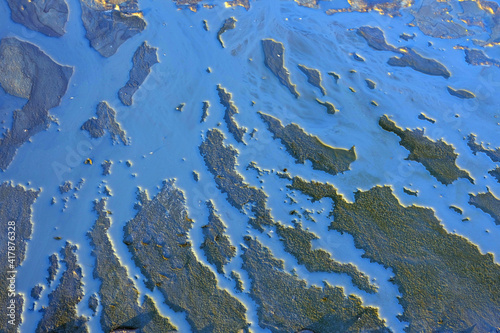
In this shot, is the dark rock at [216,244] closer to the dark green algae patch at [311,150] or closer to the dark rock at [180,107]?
the dark green algae patch at [311,150]

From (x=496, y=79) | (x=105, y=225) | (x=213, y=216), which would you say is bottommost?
(x=105, y=225)

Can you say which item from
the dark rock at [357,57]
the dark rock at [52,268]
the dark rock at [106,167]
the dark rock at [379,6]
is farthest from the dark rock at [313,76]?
the dark rock at [52,268]

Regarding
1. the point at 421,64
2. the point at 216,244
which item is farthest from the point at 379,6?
the point at 216,244

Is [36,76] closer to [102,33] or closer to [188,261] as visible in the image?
[102,33]

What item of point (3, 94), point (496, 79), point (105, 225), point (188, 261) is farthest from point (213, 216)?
point (496, 79)

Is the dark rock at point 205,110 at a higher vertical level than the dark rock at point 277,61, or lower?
lower
